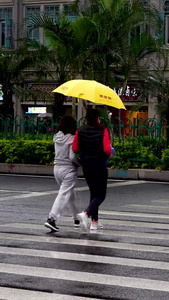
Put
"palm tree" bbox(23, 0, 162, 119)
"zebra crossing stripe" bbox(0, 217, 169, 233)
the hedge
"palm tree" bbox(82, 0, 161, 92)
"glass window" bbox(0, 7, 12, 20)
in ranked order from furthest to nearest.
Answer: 1. "glass window" bbox(0, 7, 12, 20)
2. "palm tree" bbox(82, 0, 161, 92)
3. "palm tree" bbox(23, 0, 162, 119)
4. the hedge
5. "zebra crossing stripe" bbox(0, 217, 169, 233)

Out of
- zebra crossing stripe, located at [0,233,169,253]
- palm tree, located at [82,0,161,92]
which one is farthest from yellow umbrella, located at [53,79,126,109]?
palm tree, located at [82,0,161,92]

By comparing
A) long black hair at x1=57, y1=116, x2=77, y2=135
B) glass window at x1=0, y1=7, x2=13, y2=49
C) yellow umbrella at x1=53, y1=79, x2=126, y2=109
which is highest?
glass window at x1=0, y1=7, x2=13, y2=49

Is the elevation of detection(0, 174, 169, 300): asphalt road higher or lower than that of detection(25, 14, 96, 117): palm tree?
lower

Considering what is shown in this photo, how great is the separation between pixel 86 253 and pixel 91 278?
1501 mm

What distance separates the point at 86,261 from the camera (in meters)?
8.14

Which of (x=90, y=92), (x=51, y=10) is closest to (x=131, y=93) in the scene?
(x=51, y=10)

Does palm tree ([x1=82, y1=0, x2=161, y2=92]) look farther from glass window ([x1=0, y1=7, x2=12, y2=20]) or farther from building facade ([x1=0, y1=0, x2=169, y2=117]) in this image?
glass window ([x1=0, y1=7, x2=12, y2=20])

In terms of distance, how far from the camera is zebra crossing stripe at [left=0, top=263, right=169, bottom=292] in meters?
6.91

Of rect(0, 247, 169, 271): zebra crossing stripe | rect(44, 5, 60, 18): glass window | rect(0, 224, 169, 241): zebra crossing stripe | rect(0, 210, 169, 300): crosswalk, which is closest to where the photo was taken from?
rect(0, 210, 169, 300): crosswalk

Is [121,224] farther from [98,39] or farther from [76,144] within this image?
[98,39]

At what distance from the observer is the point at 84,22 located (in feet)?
84.2

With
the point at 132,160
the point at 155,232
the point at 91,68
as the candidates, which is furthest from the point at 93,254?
the point at 91,68

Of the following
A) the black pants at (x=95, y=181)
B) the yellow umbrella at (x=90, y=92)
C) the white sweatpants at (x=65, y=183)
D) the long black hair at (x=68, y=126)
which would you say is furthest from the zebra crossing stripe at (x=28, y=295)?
the yellow umbrella at (x=90, y=92)

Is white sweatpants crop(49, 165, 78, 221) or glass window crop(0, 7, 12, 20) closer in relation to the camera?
white sweatpants crop(49, 165, 78, 221)
